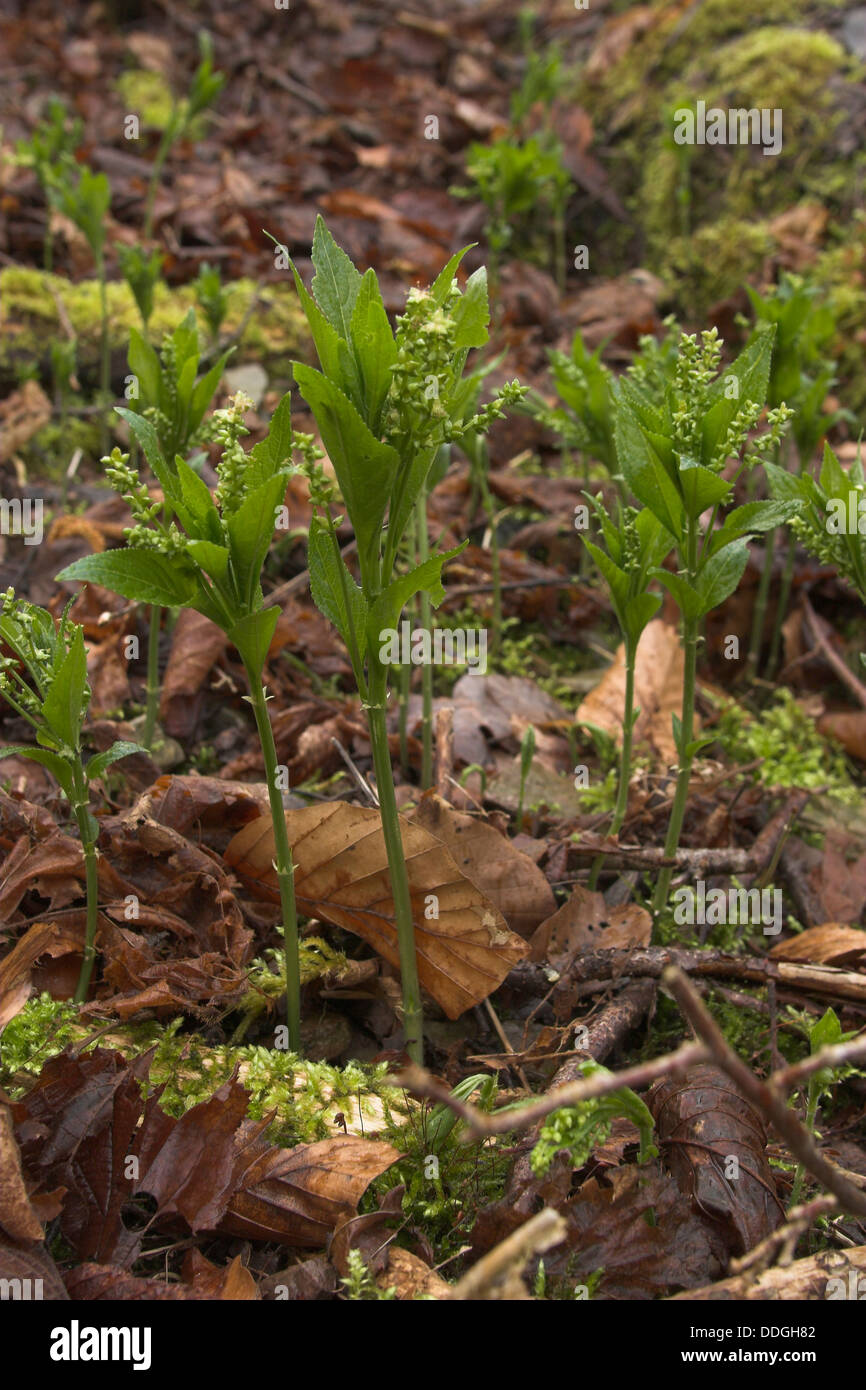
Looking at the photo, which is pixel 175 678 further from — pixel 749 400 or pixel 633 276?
pixel 633 276

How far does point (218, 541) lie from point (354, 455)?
32 centimetres

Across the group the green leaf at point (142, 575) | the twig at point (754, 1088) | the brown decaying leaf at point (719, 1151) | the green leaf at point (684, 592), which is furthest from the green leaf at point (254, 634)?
the brown decaying leaf at point (719, 1151)

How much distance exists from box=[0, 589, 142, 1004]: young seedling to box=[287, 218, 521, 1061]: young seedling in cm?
51

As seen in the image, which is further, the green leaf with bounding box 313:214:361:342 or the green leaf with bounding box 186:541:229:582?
the green leaf with bounding box 313:214:361:342

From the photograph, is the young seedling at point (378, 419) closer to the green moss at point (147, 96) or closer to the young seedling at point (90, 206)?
the young seedling at point (90, 206)

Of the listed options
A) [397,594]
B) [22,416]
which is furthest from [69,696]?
[22,416]

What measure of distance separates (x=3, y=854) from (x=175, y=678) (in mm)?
994

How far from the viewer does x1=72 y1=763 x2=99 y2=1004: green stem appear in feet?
7.06

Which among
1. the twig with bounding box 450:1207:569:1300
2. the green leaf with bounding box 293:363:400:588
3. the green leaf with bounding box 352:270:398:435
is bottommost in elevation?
the twig with bounding box 450:1207:569:1300

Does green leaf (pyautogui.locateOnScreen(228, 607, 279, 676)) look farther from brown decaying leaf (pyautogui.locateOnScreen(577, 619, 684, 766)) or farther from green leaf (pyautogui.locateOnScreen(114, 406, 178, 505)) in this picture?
brown decaying leaf (pyautogui.locateOnScreen(577, 619, 684, 766))

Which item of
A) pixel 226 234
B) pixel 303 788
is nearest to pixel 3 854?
pixel 303 788

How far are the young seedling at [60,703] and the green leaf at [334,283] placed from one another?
76cm

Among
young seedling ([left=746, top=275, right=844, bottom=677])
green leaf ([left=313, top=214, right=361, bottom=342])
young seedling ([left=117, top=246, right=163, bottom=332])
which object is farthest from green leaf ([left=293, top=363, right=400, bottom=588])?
young seedling ([left=117, top=246, right=163, bottom=332])

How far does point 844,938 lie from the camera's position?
2.71 meters
